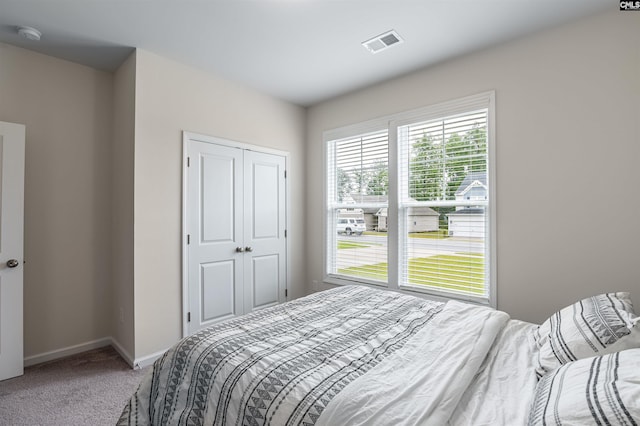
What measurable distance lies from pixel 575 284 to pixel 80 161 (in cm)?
447

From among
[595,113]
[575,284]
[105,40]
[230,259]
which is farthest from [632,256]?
[105,40]

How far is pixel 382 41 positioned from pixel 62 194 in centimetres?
328

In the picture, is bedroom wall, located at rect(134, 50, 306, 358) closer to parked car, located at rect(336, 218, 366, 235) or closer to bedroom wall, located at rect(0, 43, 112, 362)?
bedroom wall, located at rect(0, 43, 112, 362)

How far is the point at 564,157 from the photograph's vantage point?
7.84ft

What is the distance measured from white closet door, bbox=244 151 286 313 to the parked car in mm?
740

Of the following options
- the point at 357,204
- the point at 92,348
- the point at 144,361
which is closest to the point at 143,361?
the point at 144,361

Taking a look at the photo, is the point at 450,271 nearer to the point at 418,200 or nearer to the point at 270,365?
the point at 418,200

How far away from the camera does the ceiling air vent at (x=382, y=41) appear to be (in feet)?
8.43

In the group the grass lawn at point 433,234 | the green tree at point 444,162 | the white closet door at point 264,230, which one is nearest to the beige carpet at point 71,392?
the white closet door at point 264,230

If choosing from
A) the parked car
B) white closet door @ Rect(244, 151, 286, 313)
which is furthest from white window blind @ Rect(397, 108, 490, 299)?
white closet door @ Rect(244, 151, 286, 313)

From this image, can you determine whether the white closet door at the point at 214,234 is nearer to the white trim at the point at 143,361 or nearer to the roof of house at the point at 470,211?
the white trim at the point at 143,361

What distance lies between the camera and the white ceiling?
222cm

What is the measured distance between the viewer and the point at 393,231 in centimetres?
342

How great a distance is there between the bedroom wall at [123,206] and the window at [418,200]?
7.27 ft
